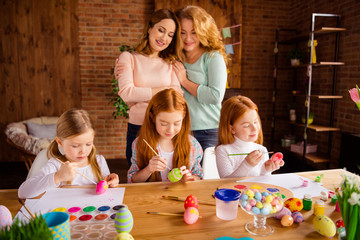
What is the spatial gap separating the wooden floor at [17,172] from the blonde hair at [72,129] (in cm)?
208

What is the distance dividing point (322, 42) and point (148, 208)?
3993mm

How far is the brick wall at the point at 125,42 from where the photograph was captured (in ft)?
14.5

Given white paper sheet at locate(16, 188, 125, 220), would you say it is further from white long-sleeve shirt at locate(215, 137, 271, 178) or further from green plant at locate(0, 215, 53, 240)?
white long-sleeve shirt at locate(215, 137, 271, 178)

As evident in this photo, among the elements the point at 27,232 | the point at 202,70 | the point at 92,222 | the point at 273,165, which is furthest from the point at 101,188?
the point at 202,70

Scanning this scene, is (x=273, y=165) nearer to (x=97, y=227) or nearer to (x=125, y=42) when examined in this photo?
(x=97, y=227)

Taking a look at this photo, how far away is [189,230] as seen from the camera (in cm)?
90

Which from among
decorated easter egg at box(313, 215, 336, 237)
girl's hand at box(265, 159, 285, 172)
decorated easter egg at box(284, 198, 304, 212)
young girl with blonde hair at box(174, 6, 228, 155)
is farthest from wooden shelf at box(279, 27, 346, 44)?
decorated easter egg at box(313, 215, 336, 237)

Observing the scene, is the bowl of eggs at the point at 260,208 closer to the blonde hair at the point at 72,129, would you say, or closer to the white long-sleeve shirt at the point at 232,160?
the white long-sleeve shirt at the point at 232,160

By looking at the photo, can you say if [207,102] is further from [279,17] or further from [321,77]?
[279,17]

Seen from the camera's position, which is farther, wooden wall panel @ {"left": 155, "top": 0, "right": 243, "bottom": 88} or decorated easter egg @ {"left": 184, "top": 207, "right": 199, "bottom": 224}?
wooden wall panel @ {"left": 155, "top": 0, "right": 243, "bottom": 88}

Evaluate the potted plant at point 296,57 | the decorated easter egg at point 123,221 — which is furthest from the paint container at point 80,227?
the potted plant at point 296,57

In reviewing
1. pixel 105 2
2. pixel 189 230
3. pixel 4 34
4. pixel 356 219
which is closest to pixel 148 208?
pixel 189 230

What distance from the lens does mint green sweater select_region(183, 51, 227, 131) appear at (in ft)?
5.71

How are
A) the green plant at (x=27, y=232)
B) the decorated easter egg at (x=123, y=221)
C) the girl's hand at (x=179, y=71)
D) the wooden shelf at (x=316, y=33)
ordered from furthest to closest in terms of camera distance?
the wooden shelf at (x=316, y=33), the girl's hand at (x=179, y=71), the decorated easter egg at (x=123, y=221), the green plant at (x=27, y=232)
